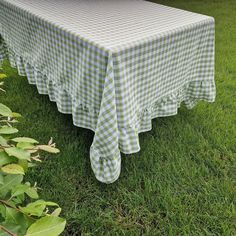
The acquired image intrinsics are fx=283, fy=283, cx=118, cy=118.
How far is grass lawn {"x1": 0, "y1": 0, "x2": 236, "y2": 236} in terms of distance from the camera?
63.1 inches

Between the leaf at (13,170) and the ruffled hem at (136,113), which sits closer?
the leaf at (13,170)

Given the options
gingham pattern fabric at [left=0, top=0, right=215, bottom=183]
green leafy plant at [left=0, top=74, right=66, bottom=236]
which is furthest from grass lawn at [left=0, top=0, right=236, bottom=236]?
green leafy plant at [left=0, top=74, right=66, bottom=236]

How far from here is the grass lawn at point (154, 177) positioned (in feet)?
5.25

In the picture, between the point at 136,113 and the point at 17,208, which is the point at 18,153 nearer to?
the point at 17,208

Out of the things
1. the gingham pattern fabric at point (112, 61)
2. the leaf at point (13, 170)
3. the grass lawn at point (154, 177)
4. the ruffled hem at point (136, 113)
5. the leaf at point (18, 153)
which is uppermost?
the leaf at point (18, 153)

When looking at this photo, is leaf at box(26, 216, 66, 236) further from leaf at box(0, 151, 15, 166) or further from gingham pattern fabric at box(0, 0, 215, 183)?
gingham pattern fabric at box(0, 0, 215, 183)

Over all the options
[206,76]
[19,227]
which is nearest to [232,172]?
[206,76]

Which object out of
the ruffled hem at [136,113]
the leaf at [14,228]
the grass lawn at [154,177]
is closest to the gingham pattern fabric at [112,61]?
the ruffled hem at [136,113]

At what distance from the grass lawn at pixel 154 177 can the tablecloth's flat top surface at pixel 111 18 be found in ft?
2.76

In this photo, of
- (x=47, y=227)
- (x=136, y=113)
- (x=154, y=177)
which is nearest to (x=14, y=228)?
(x=47, y=227)

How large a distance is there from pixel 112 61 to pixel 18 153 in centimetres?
78

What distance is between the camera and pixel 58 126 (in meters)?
2.29

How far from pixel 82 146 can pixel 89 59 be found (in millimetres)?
849

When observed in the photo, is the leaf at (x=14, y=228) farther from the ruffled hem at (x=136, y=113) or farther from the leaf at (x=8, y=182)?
the ruffled hem at (x=136, y=113)
